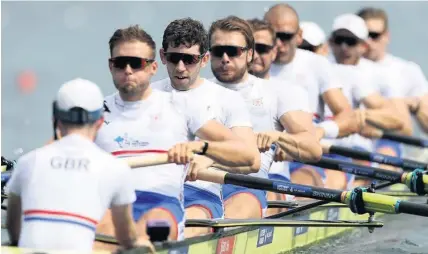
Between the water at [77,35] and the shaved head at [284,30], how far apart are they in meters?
9.01

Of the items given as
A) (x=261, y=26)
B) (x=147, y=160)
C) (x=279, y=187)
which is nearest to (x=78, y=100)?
(x=147, y=160)

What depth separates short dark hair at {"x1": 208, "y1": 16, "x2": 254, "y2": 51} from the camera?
31.6ft

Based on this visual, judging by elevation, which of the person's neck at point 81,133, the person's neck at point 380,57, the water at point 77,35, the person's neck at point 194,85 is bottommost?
the person's neck at point 81,133

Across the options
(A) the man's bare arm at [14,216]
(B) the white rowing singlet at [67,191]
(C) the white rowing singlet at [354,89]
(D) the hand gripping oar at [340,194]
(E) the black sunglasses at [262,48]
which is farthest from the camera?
(C) the white rowing singlet at [354,89]

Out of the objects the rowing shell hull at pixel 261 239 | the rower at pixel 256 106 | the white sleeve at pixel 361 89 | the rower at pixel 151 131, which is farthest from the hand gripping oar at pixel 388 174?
the white sleeve at pixel 361 89

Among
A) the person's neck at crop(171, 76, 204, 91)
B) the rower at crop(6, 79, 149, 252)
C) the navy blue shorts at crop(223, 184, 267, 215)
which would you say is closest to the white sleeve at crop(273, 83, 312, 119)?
the navy blue shorts at crop(223, 184, 267, 215)

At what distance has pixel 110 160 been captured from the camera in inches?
247

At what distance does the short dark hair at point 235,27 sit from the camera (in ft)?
31.6

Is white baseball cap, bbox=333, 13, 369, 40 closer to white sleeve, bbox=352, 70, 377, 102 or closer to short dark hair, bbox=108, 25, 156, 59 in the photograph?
white sleeve, bbox=352, 70, 377, 102

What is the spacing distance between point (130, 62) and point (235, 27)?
1.84 meters

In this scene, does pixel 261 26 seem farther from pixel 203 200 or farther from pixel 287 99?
pixel 203 200

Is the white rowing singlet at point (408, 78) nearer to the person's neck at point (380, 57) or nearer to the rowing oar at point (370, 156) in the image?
the person's neck at point (380, 57)

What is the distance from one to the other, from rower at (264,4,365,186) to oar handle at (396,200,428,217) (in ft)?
8.67

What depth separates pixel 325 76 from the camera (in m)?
11.9
